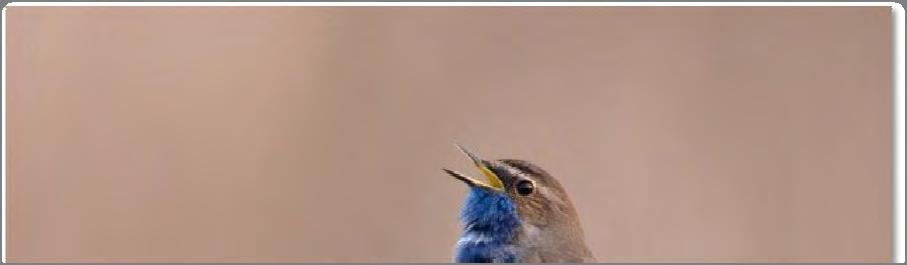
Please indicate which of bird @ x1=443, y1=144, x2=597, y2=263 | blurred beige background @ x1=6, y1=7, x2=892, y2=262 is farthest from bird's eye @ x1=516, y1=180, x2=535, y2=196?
blurred beige background @ x1=6, y1=7, x2=892, y2=262

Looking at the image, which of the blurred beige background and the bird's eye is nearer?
the blurred beige background

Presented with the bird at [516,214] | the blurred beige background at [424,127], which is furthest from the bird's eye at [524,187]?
the blurred beige background at [424,127]

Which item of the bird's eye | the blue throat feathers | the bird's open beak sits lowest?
the blue throat feathers

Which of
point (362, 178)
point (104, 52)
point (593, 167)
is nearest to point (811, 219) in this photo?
point (593, 167)

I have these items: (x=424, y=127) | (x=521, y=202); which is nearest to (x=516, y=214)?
(x=521, y=202)

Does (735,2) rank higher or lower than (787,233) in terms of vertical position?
higher

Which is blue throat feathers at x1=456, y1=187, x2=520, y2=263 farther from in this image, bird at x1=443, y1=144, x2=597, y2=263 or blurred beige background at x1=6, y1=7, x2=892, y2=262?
blurred beige background at x1=6, y1=7, x2=892, y2=262

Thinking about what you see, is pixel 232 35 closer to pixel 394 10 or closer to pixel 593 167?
pixel 394 10
